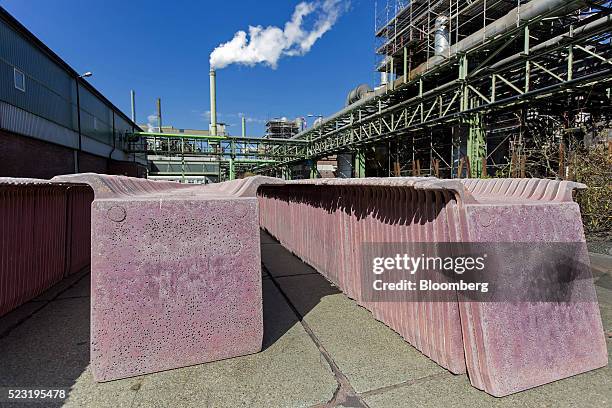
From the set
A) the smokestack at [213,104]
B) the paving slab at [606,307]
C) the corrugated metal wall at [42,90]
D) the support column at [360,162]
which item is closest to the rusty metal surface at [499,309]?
the paving slab at [606,307]

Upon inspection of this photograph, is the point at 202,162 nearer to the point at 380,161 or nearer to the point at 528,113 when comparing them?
the point at 380,161

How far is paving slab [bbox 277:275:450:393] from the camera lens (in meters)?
2.61

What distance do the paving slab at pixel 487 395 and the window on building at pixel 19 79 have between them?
19277 mm

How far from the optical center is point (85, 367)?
274 centimetres

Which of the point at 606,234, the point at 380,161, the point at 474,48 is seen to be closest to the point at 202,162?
the point at 380,161

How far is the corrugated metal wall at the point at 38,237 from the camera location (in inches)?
149

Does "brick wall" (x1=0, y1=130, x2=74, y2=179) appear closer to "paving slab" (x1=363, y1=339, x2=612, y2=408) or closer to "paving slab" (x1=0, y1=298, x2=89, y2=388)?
"paving slab" (x1=0, y1=298, x2=89, y2=388)

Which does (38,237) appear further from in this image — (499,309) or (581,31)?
(581,31)

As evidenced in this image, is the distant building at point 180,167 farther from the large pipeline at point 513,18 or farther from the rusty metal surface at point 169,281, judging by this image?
the rusty metal surface at point 169,281

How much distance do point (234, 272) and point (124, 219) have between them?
3.38 feet

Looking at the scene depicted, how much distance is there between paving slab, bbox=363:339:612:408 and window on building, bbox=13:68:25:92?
63.2 ft

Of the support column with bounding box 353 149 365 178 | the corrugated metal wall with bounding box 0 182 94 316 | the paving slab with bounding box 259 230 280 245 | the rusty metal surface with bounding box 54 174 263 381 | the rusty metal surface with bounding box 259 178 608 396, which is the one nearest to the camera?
the rusty metal surface with bounding box 259 178 608 396

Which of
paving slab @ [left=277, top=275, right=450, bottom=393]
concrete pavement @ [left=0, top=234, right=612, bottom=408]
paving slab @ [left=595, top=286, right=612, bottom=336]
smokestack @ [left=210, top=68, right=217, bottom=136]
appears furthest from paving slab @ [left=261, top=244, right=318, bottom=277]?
smokestack @ [left=210, top=68, right=217, bottom=136]

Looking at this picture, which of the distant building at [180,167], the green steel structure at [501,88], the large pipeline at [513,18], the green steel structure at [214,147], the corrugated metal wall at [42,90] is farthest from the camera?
the distant building at [180,167]
